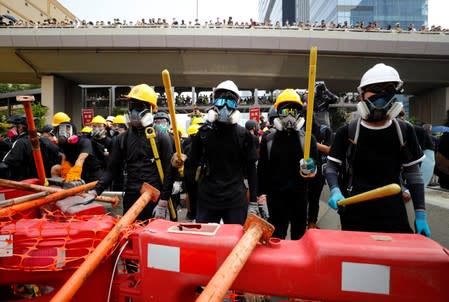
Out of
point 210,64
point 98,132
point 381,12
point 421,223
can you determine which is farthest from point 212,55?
point 381,12

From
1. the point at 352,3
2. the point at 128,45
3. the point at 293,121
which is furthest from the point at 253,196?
the point at 352,3

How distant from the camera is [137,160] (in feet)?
12.1

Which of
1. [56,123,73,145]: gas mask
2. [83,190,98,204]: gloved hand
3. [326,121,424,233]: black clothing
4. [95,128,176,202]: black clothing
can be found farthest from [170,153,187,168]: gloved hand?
[56,123,73,145]: gas mask

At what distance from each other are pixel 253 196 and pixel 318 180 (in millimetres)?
1671

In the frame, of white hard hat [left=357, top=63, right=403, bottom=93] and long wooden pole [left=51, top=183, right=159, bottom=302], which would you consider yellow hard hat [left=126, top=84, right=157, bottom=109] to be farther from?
white hard hat [left=357, top=63, right=403, bottom=93]

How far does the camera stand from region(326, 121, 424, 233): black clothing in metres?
2.49

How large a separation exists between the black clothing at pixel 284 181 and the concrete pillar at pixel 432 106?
26.9 m

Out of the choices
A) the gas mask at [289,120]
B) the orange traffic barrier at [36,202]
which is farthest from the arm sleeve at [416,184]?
the orange traffic barrier at [36,202]

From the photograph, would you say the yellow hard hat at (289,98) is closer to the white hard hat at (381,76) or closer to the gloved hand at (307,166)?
Result: the gloved hand at (307,166)

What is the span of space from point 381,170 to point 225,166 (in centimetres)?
142

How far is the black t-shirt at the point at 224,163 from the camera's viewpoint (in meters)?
3.23

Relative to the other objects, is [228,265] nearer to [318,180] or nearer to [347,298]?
[347,298]

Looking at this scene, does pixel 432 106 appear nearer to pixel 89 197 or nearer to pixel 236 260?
pixel 89 197

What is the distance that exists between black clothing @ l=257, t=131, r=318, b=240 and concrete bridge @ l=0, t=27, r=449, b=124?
63.5 ft
